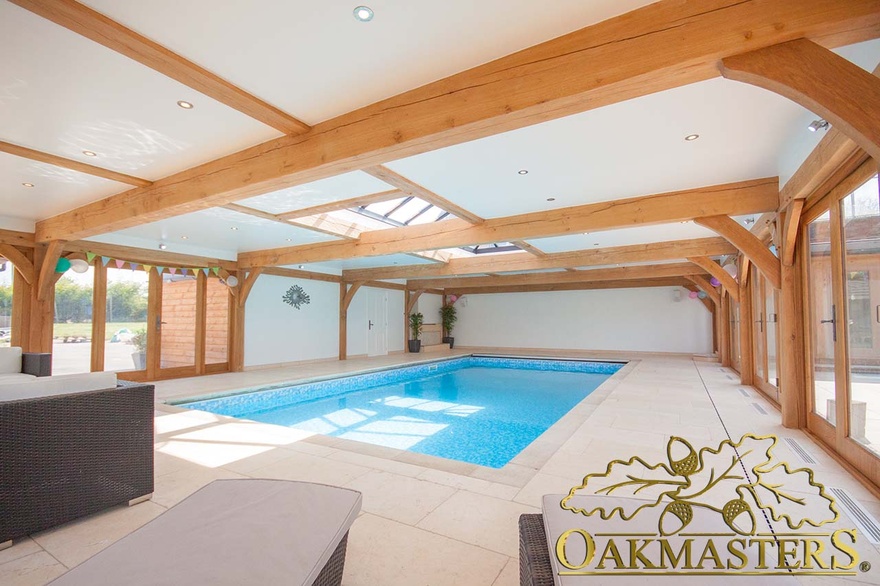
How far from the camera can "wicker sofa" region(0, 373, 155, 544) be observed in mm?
Answer: 1890

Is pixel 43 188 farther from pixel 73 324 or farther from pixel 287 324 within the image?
pixel 287 324

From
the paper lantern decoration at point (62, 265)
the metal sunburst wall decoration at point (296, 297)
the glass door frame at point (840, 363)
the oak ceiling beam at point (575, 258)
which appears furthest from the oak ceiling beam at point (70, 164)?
the oak ceiling beam at point (575, 258)

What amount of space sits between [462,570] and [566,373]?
29.0 ft

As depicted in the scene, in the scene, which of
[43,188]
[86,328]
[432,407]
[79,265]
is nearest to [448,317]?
[432,407]

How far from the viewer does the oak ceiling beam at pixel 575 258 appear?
6793 millimetres

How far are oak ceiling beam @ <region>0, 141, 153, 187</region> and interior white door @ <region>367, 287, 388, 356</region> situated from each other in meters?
7.85

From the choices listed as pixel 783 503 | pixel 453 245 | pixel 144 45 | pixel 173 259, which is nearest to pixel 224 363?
pixel 173 259

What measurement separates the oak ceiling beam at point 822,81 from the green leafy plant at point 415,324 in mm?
11449

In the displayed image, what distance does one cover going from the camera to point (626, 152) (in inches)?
130

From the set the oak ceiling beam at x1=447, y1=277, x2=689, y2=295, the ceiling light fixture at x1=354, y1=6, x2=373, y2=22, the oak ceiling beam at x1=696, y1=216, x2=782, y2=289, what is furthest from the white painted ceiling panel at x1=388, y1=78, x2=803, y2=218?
the oak ceiling beam at x1=447, y1=277, x2=689, y2=295

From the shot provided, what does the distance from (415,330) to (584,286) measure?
5122mm

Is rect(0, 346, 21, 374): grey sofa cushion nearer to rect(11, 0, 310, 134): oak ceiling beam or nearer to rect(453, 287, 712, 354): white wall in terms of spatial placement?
rect(11, 0, 310, 134): oak ceiling beam

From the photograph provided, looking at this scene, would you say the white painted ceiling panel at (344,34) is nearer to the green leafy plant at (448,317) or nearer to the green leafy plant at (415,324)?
the green leafy plant at (415,324)

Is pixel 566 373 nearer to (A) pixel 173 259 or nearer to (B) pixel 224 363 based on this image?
(B) pixel 224 363
